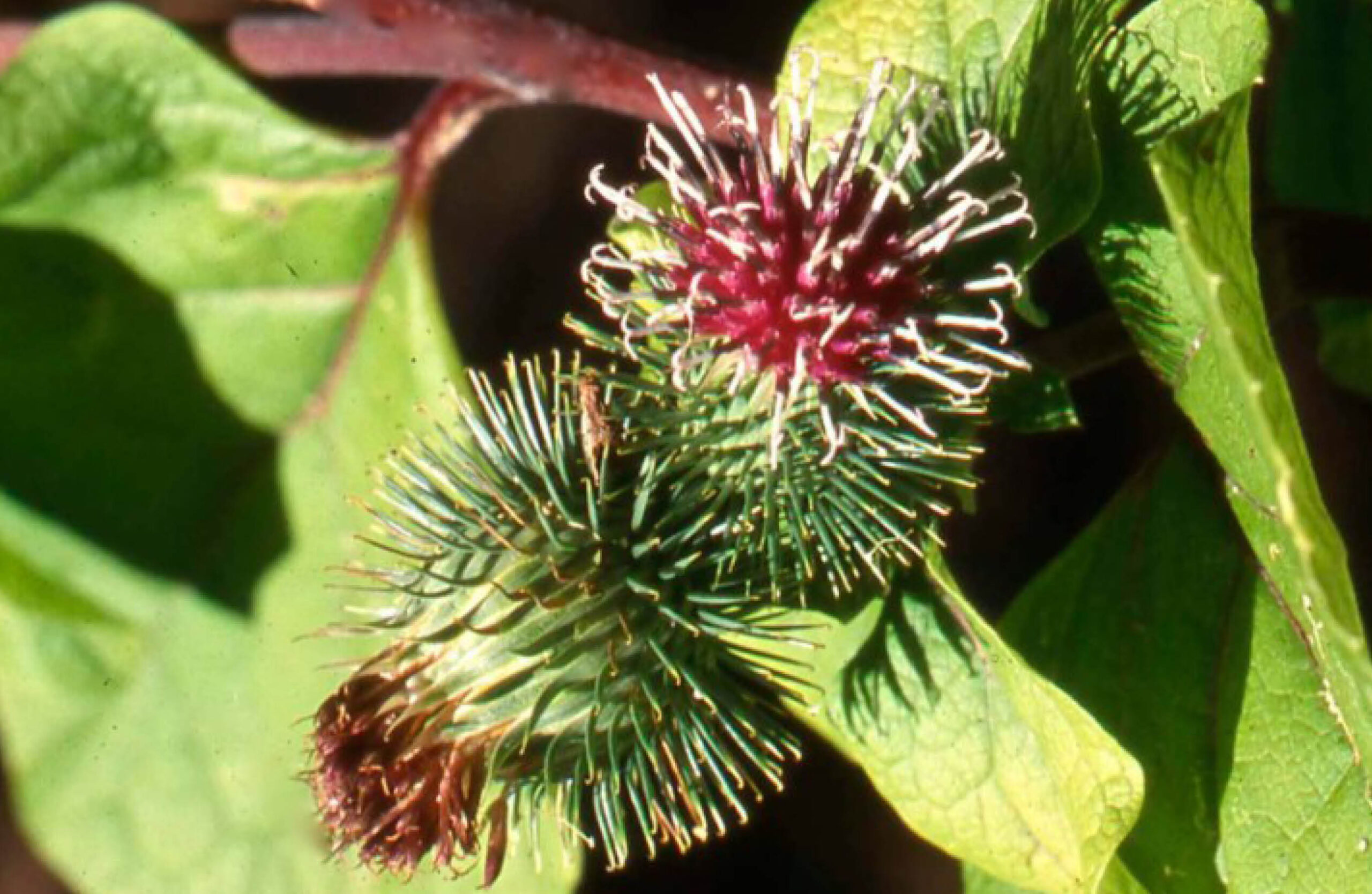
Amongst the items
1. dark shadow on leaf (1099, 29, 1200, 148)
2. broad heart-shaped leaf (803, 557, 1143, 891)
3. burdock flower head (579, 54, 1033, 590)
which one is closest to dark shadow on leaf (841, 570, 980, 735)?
broad heart-shaped leaf (803, 557, 1143, 891)

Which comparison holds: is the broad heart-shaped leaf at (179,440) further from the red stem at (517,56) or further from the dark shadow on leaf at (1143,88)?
the dark shadow on leaf at (1143,88)

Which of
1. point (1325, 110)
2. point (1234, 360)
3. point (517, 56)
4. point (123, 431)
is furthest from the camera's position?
point (123, 431)

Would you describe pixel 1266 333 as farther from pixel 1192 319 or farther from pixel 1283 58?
pixel 1283 58

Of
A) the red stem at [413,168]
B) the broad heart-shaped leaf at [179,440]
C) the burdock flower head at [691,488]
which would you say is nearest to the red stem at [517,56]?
the red stem at [413,168]

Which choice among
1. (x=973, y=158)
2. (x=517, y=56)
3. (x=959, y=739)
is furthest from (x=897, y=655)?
(x=517, y=56)

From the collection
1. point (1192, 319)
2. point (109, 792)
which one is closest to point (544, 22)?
point (1192, 319)

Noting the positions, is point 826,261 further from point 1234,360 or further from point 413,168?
point 413,168

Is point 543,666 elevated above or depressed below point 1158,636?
below
